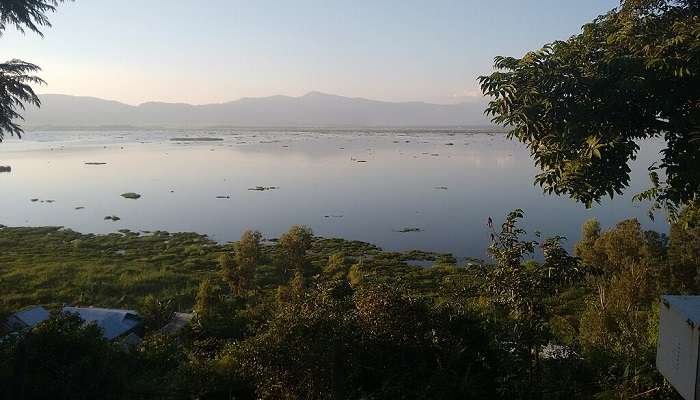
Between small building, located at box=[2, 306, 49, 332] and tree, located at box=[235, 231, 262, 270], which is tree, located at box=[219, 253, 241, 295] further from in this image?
small building, located at box=[2, 306, 49, 332]

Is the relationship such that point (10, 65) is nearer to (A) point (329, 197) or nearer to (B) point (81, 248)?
(B) point (81, 248)

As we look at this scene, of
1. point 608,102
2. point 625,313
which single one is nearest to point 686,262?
point 625,313

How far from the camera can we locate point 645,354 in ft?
25.4

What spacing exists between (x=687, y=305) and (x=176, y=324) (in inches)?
588

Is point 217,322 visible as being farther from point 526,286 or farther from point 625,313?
point 625,313

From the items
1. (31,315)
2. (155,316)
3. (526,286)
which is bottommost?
(155,316)

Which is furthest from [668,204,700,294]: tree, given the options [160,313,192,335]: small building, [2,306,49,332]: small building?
[2,306,49,332]: small building

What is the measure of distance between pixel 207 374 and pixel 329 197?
41.2m

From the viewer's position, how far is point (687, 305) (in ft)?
16.6

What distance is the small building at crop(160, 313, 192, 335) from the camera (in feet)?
51.9

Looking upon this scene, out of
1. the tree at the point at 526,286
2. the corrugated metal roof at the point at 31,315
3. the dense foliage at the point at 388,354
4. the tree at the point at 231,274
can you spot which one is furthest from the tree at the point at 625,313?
the corrugated metal roof at the point at 31,315

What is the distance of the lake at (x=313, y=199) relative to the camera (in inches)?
1465

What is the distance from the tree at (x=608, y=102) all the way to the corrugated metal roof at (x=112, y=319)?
12.6 m

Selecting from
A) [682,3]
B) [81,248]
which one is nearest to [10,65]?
[682,3]
